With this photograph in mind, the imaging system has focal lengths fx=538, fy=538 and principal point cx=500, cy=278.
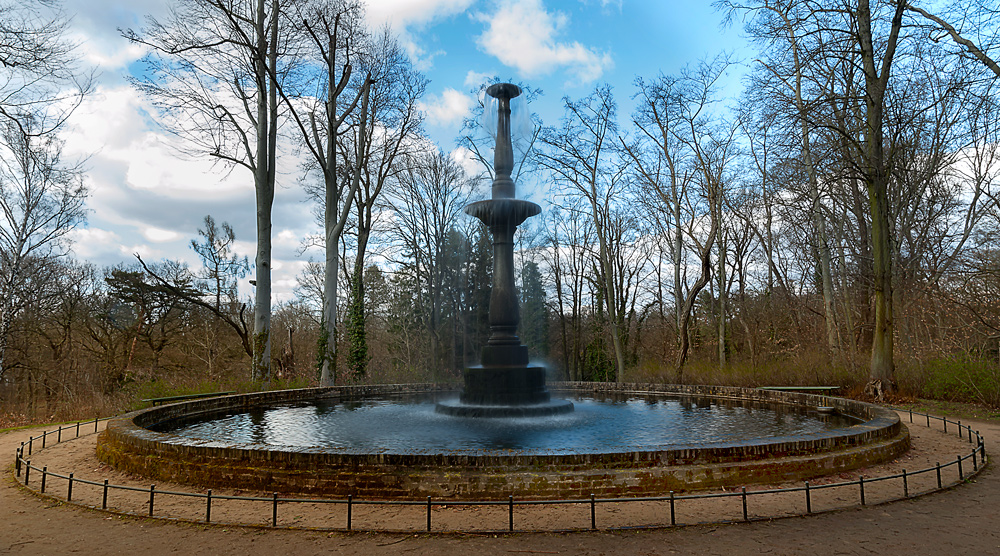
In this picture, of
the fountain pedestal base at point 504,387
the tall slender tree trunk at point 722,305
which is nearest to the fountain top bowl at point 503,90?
the fountain pedestal base at point 504,387

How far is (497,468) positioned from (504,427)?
3650mm

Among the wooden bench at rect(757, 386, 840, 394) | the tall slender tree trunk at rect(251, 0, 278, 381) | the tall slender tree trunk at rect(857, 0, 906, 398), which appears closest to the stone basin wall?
the wooden bench at rect(757, 386, 840, 394)

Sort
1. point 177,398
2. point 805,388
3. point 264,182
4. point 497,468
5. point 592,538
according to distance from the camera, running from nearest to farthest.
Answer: point 592,538 < point 497,468 < point 177,398 < point 805,388 < point 264,182

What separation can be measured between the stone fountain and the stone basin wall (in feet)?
14.9

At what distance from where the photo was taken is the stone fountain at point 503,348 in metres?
11.3

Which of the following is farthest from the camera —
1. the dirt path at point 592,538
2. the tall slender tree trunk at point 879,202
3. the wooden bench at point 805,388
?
the tall slender tree trunk at point 879,202

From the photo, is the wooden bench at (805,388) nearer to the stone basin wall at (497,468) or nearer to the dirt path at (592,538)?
the stone basin wall at (497,468)

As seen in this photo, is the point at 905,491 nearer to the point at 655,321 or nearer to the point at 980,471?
the point at 980,471

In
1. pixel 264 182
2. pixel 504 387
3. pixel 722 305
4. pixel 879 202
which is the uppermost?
pixel 264 182

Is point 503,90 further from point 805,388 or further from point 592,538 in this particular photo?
point 805,388

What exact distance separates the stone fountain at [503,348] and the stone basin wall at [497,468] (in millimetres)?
4555

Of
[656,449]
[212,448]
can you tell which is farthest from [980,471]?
[212,448]

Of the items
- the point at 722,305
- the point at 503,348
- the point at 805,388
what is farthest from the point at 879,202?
the point at 503,348

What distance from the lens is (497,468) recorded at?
6.19 metres
